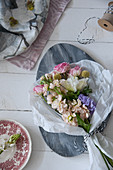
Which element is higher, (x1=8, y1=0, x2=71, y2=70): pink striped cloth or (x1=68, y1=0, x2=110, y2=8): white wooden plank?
(x1=68, y1=0, x2=110, y2=8): white wooden plank

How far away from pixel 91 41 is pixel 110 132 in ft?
1.43

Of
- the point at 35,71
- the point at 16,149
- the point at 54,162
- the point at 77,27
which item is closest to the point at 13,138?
the point at 16,149

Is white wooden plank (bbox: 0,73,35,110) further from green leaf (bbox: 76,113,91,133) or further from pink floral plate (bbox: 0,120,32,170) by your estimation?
green leaf (bbox: 76,113,91,133)

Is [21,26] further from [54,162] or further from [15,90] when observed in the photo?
[54,162]

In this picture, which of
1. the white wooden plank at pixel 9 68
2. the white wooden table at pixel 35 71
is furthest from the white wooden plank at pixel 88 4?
the white wooden plank at pixel 9 68

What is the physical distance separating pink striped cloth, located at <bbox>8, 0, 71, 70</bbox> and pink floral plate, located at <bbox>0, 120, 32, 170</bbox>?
293 millimetres

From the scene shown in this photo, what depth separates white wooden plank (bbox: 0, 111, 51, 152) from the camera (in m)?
1.07

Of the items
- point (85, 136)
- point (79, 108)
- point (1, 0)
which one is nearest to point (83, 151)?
point (85, 136)

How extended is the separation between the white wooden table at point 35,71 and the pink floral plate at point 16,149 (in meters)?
0.03

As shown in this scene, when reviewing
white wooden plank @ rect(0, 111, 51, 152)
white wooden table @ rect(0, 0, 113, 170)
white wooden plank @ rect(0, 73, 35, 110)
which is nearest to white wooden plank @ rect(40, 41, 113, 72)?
white wooden table @ rect(0, 0, 113, 170)

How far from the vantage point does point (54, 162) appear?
1052mm

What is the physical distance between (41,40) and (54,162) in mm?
583

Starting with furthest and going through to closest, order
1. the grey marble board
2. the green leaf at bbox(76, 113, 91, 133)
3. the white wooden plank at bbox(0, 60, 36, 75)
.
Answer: the white wooden plank at bbox(0, 60, 36, 75)
the grey marble board
the green leaf at bbox(76, 113, 91, 133)

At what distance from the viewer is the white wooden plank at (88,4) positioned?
1105 mm
